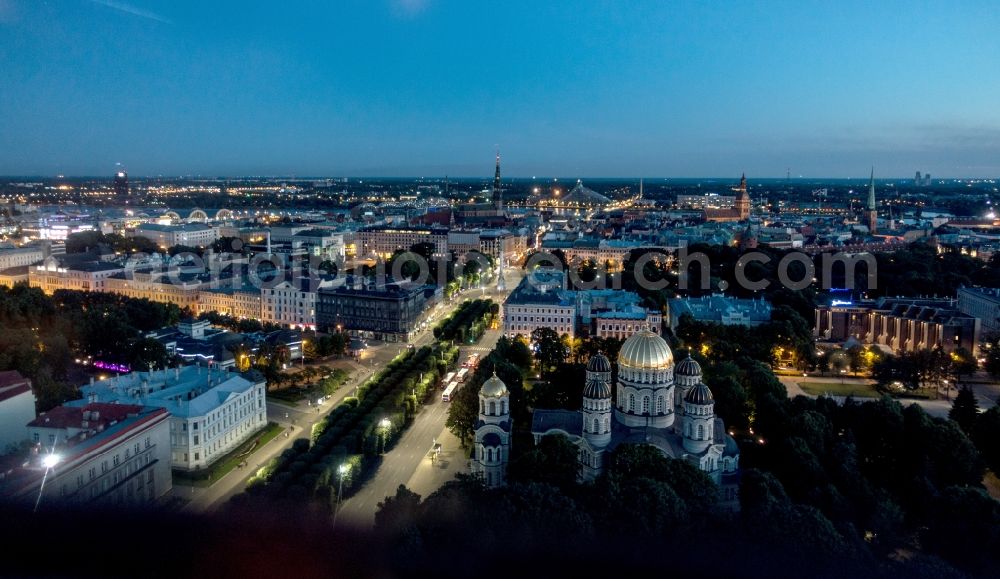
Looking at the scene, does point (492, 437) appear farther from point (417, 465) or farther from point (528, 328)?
point (528, 328)

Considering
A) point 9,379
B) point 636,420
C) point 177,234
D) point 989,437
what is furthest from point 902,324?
point 177,234

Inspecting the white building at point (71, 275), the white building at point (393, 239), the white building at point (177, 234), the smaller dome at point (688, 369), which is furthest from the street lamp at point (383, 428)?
the white building at point (177, 234)

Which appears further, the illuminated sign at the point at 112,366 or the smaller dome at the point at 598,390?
the illuminated sign at the point at 112,366

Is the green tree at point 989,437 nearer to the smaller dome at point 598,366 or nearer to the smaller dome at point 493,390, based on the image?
the smaller dome at point 598,366

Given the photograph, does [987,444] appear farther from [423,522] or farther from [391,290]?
[391,290]

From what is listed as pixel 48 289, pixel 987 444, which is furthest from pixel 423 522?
pixel 48 289

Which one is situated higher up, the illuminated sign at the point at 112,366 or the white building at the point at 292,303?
the white building at the point at 292,303

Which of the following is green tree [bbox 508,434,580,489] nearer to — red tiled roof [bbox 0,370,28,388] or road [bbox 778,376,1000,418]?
road [bbox 778,376,1000,418]
